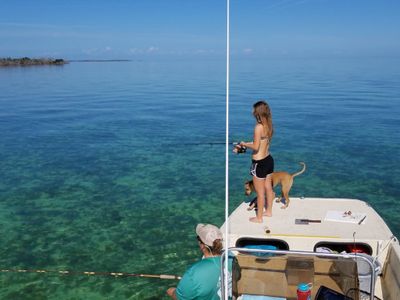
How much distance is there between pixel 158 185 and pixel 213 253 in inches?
304

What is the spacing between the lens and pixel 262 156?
6.21 m

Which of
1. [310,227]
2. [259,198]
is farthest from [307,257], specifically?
[259,198]

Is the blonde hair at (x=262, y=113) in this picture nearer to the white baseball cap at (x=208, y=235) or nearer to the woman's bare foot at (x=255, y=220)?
the woman's bare foot at (x=255, y=220)

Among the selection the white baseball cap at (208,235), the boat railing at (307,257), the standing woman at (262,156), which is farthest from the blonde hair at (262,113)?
the boat railing at (307,257)

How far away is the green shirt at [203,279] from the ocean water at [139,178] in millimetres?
2699

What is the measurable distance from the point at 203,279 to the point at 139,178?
8.70m

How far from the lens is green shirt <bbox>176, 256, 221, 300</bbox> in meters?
3.94

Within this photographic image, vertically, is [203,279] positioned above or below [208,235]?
below

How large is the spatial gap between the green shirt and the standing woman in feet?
7.03

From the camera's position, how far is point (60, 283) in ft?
22.4

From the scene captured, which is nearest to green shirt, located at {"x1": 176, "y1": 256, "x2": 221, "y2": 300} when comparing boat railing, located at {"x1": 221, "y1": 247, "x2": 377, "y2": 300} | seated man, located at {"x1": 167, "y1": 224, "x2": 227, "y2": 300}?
seated man, located at {"x1": 167, "y1": 224, "x2": 227, "y2": 300}

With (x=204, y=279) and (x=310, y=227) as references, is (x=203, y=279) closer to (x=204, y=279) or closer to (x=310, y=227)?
(x=204, y=279)

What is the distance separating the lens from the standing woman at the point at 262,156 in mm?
5855

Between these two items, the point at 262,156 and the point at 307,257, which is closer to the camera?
the point at 307,257
